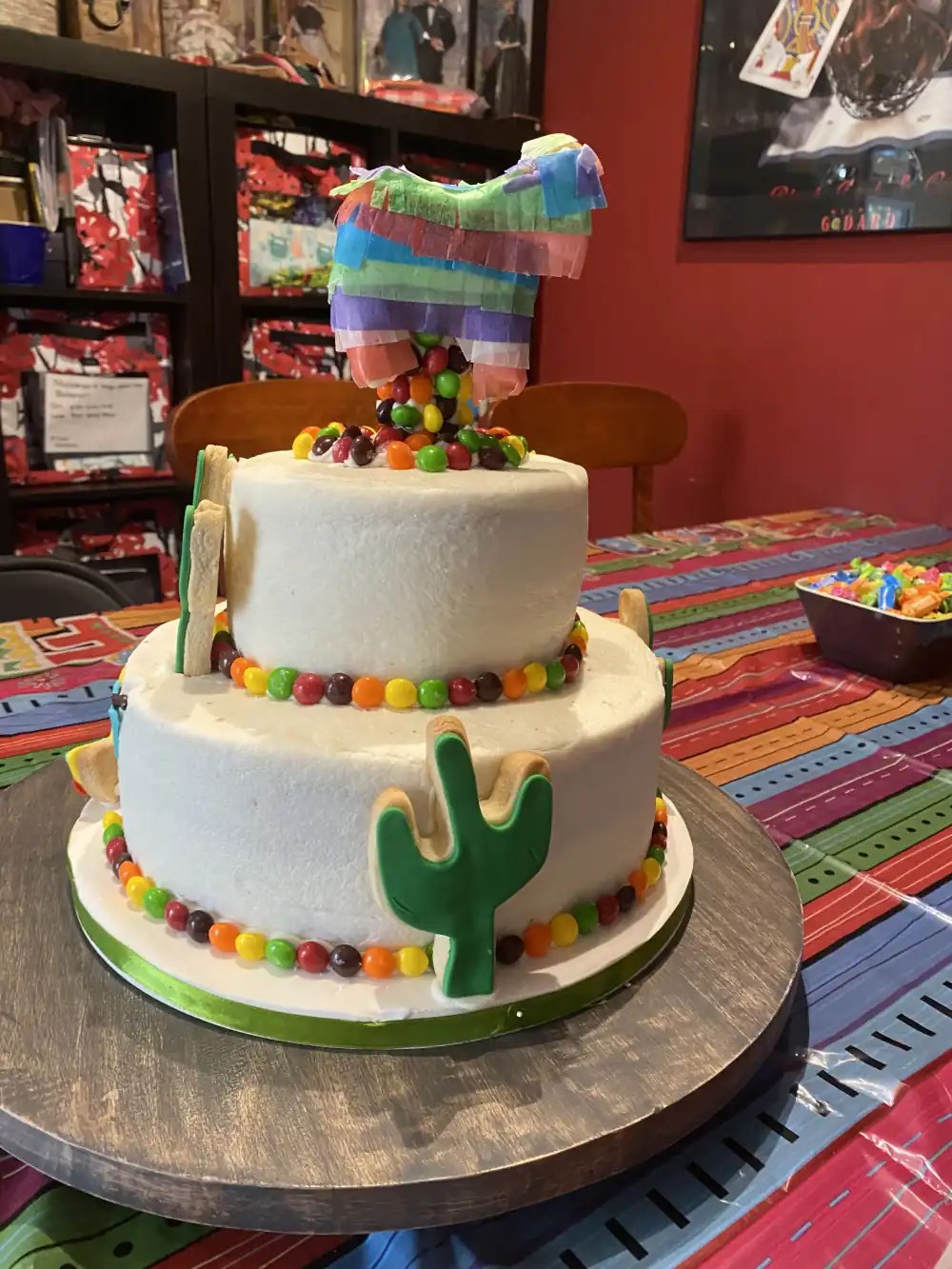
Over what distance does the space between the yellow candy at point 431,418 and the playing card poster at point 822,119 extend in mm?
1849

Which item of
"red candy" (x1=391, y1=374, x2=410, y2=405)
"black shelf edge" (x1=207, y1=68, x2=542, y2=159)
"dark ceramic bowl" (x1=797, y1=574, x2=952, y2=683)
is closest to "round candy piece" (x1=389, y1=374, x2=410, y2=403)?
"red candy" (x1=391, y1=374, x2=410, y2=405)

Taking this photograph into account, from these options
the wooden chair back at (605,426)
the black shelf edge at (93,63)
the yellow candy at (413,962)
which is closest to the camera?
the yellow candy at (413,962)

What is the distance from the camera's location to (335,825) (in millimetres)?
601

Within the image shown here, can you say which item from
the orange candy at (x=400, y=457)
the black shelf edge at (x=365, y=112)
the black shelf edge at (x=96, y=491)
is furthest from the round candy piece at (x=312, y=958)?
the black shelf edge at (x=365, y=112)

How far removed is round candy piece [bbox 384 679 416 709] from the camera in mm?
645

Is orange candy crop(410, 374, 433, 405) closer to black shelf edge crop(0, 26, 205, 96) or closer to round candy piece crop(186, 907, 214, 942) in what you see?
round candy piece crop(186, 907, 214, 942)

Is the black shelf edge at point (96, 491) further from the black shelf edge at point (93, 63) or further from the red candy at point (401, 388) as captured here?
the red candy at point (401, 388)

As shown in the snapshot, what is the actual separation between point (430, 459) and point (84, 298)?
6.66 feet

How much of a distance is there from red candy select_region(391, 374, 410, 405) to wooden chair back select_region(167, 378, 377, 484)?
1.07 m

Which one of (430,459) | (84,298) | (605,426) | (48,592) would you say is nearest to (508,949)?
(430,459)

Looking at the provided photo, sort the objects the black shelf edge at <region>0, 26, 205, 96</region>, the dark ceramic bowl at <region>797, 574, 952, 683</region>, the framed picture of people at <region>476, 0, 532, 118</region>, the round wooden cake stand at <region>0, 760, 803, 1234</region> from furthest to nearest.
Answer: the framed picture of people at <region>476, 0, 532, 118</region>
the black shelf edge at <region>0, 26, 205, 96</region>
the dark ceramic bowl at <region>797, 574, 952, 683</region>
the round wooden cake stand at <region>0, 760, 803, 1234</region>

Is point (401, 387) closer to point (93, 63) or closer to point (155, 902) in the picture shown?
point (155, 902)

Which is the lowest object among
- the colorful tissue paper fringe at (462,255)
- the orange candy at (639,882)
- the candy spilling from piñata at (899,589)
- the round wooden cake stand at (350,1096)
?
the round wooden cake stand at (350,1096)

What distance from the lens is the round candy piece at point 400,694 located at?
2.11ft
